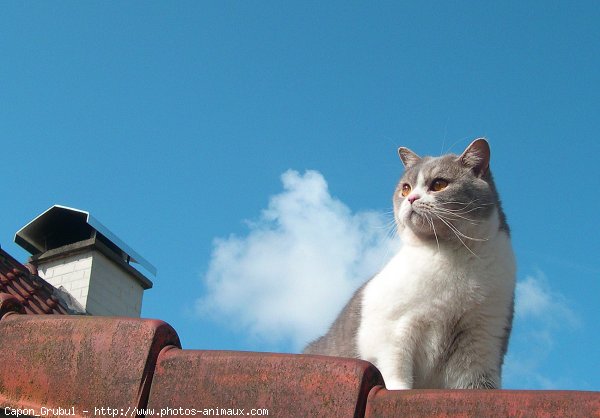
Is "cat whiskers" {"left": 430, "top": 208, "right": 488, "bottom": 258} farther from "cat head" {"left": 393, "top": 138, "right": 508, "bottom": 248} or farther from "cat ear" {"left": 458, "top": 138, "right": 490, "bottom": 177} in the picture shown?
"cat ear" {"left": 458, "top": 138, "right": 490, "bottom": 177}

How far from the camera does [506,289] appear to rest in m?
3.38

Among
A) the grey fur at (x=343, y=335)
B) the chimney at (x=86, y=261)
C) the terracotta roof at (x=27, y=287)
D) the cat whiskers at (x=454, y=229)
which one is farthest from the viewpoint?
the chimney at (x=86, y=261)

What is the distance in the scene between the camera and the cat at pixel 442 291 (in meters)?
3.18

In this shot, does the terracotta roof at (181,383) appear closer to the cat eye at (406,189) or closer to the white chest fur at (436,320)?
the white chest fur at (436,320)

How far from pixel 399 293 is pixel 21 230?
18.4 feet

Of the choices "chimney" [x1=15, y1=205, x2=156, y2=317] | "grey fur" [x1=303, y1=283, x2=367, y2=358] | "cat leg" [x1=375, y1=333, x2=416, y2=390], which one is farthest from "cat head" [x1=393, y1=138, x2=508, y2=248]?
"chimney" [x1=15, y1=205, x2=156, y2=317]

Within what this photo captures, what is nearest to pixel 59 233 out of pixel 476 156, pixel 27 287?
pixel 27 287

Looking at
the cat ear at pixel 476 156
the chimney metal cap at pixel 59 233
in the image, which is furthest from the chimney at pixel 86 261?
the cat ear at pixel 476 156

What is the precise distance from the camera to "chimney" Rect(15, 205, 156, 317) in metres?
7.14

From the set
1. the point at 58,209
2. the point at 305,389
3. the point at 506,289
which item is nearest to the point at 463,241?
the point at 506,289

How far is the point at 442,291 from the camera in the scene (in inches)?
127

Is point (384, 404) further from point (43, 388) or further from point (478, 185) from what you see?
point (478, 185)

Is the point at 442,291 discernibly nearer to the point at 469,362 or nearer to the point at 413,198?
the point at 469,362

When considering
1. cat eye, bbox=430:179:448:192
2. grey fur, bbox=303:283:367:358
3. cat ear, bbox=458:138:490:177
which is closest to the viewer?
grey fur, bbox=303:283:367:358
